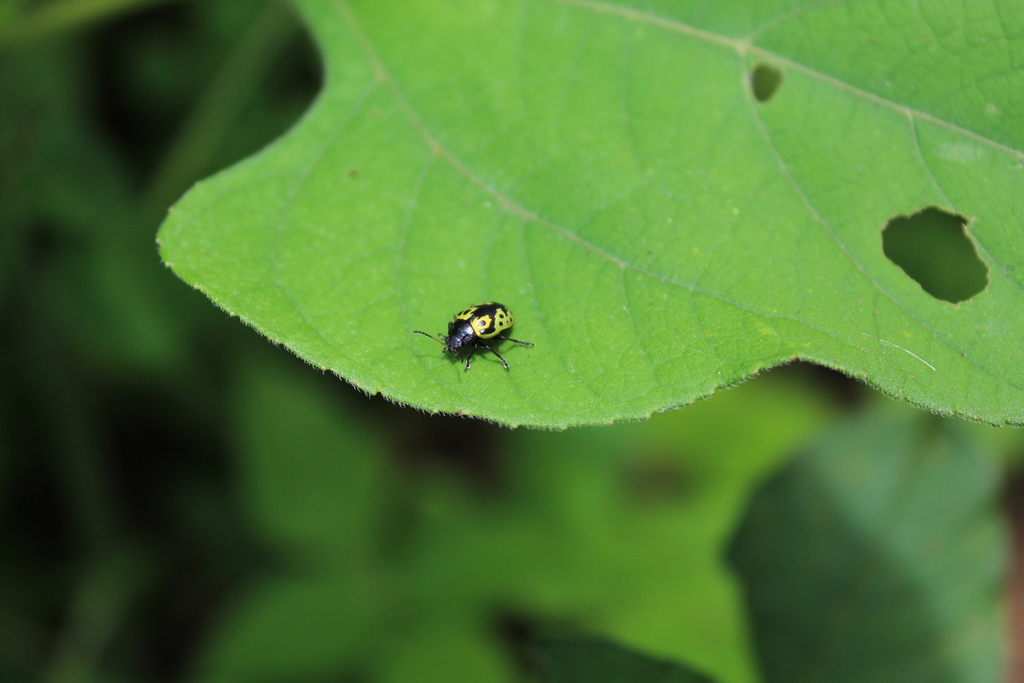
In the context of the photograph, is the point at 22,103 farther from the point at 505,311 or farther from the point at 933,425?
the point at 933,425

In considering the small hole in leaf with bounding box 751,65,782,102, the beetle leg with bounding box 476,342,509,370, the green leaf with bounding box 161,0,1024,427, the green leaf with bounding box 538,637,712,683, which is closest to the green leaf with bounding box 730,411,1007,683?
the green leaf with bounding box 538,637,712,683

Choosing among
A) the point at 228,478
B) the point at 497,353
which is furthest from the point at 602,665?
the point at 228,478

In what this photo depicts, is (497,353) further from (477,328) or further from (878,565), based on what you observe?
(878,565)

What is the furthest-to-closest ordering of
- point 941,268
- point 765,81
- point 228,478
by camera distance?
point 228,478 → point 941,268 → point 765,81

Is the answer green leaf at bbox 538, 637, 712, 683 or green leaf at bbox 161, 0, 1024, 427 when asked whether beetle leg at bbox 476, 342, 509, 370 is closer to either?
green leaf at bbox 161, 0, 1024, 427

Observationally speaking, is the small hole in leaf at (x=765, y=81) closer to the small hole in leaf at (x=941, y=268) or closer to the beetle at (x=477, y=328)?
the small hole in leaf at (x=941, y=268)

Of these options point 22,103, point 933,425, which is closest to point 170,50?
point 22,103
